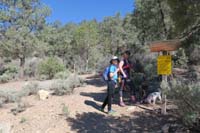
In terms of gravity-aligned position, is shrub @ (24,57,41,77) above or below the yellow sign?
above

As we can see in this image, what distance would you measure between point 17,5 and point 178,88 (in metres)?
21.4

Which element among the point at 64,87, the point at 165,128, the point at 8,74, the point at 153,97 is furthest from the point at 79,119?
the point at 8,74

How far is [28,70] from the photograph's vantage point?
2789cm

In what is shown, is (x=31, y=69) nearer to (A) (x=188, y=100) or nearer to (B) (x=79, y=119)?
(B) (x=79, y=119)

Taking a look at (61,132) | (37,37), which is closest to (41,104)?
(61,132)

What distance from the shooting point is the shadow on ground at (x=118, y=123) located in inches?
335

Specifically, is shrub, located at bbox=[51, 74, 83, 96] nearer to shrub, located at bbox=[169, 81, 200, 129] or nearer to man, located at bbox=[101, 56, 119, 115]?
man, located at bbox=[101, 56, 119, 115]

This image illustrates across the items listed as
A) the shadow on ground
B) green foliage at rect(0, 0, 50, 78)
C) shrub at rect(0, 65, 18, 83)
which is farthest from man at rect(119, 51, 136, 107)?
green foliage at rect(0, 0, 50, 78)

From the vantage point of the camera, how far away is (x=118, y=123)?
896 cm

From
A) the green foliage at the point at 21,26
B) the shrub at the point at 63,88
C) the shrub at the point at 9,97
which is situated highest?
the green foliage at the point at 21,26

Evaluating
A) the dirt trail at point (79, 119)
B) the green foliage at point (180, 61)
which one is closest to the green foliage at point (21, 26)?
the green foliage at point (180, 61)

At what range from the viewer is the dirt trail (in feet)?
28.5

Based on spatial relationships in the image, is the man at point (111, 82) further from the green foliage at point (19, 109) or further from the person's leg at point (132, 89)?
the green foliage at point (19, 109)

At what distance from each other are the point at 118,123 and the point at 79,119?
1.17m
